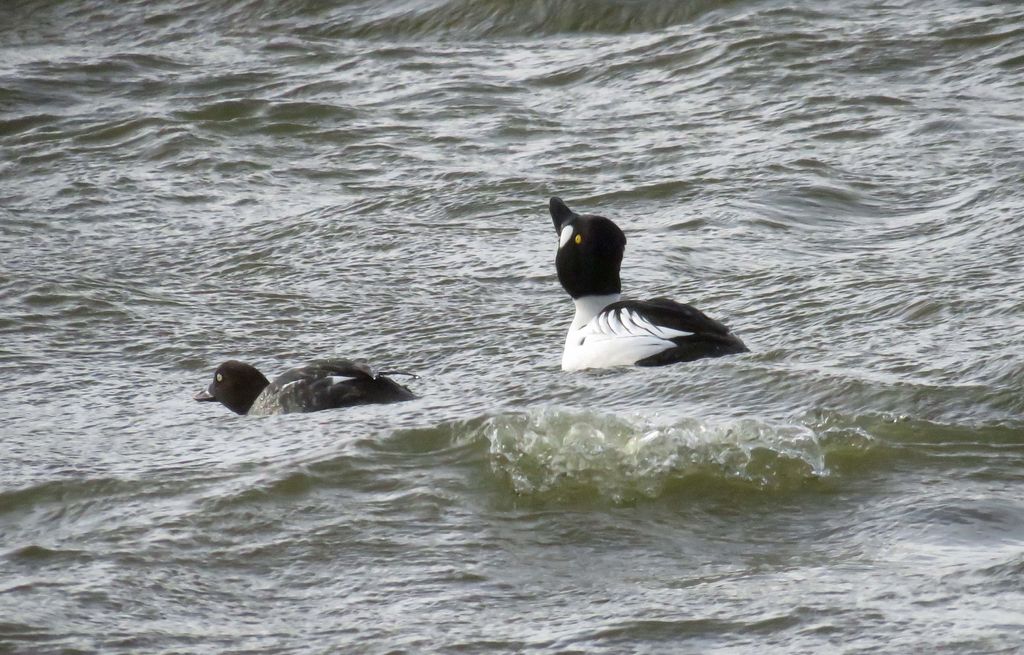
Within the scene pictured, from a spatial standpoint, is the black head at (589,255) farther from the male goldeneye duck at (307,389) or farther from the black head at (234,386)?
the black head at (234,386)

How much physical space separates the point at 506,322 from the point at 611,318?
82 cm

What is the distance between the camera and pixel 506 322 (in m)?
8.66

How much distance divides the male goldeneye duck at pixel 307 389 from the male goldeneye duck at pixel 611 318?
3.47 ft

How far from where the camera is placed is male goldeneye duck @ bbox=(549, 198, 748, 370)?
759 centimetres

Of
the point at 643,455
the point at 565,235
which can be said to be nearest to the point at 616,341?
the point at 565,235

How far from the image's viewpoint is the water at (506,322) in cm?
486

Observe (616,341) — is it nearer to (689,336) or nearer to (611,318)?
→ (611,318)

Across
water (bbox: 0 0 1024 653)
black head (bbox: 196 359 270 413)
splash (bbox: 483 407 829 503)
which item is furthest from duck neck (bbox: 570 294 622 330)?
splash (bbox: 483 407 829 503)

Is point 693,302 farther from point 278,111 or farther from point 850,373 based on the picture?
point 278,111

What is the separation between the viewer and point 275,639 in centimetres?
462

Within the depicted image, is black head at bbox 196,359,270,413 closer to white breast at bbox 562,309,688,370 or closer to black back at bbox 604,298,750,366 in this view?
white breast at bbox 562,309,688,370

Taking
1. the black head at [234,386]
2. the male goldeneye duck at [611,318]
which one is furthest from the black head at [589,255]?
the black head at [234,386]

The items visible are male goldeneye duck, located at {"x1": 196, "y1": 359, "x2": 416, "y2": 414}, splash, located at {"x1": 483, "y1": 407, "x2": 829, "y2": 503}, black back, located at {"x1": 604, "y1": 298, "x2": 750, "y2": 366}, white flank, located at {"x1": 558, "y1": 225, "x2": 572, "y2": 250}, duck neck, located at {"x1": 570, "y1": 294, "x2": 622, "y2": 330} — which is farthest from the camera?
white flank, located at {"x1": 558, "y1": 225, "x2": 572, "y2": 250}

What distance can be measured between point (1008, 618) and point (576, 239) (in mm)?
4302
